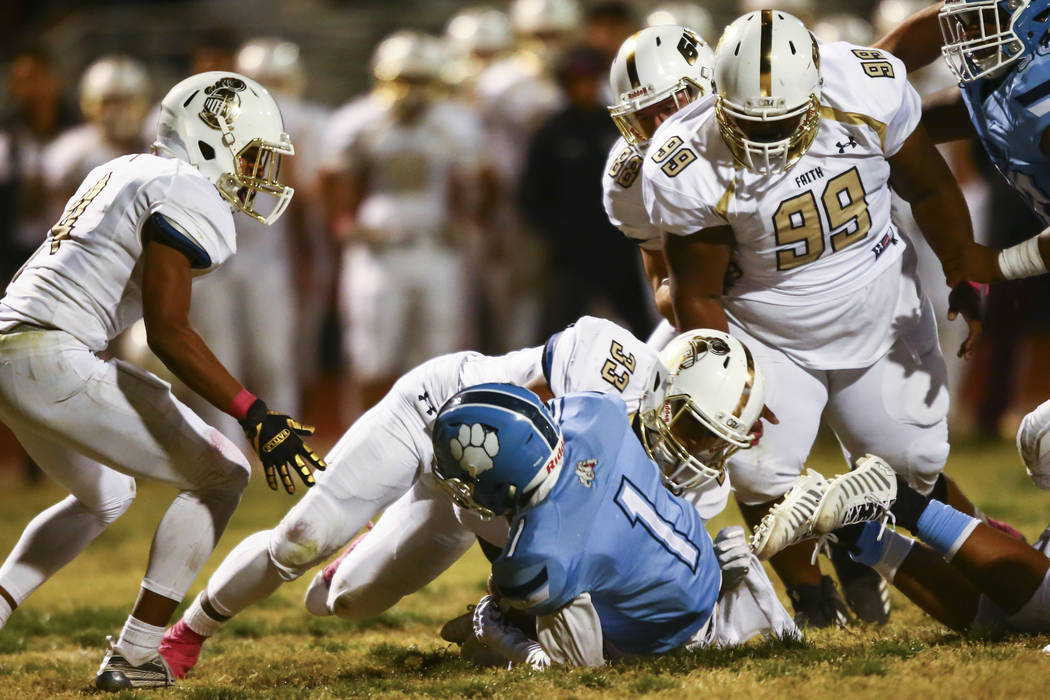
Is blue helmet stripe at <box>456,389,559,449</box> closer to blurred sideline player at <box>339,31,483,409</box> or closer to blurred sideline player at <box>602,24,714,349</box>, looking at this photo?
blurred sideline player at <box>602,24,714,349</box>

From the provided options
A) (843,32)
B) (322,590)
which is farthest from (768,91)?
(843,32)

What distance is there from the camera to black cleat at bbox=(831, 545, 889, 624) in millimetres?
4395

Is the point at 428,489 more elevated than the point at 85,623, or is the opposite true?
the point at 428,489

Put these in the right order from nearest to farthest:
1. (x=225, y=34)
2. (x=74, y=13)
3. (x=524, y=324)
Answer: (x=225, y=34), (x=524, y=324), (x=74, y=13)

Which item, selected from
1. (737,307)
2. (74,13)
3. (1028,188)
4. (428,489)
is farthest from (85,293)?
(74,13)

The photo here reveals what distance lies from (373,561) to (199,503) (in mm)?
540

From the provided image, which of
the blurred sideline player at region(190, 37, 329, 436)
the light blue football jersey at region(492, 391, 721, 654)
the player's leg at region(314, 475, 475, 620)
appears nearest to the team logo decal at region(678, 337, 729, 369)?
the light blue football jersey at region(492, 391, 721, 654)

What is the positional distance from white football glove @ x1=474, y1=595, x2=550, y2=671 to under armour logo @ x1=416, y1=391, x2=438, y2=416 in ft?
1.82

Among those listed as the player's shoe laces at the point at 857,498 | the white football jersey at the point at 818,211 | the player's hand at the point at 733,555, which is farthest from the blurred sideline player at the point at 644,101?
the player's shoe laces at the point at 857,498

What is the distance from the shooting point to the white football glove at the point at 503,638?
3.67 metres

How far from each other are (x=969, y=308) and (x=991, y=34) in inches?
33.3

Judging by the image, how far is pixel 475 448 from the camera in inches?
128

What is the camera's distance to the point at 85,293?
388 centimetres

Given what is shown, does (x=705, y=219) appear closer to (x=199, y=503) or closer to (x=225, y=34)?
(x=199, y=503)
